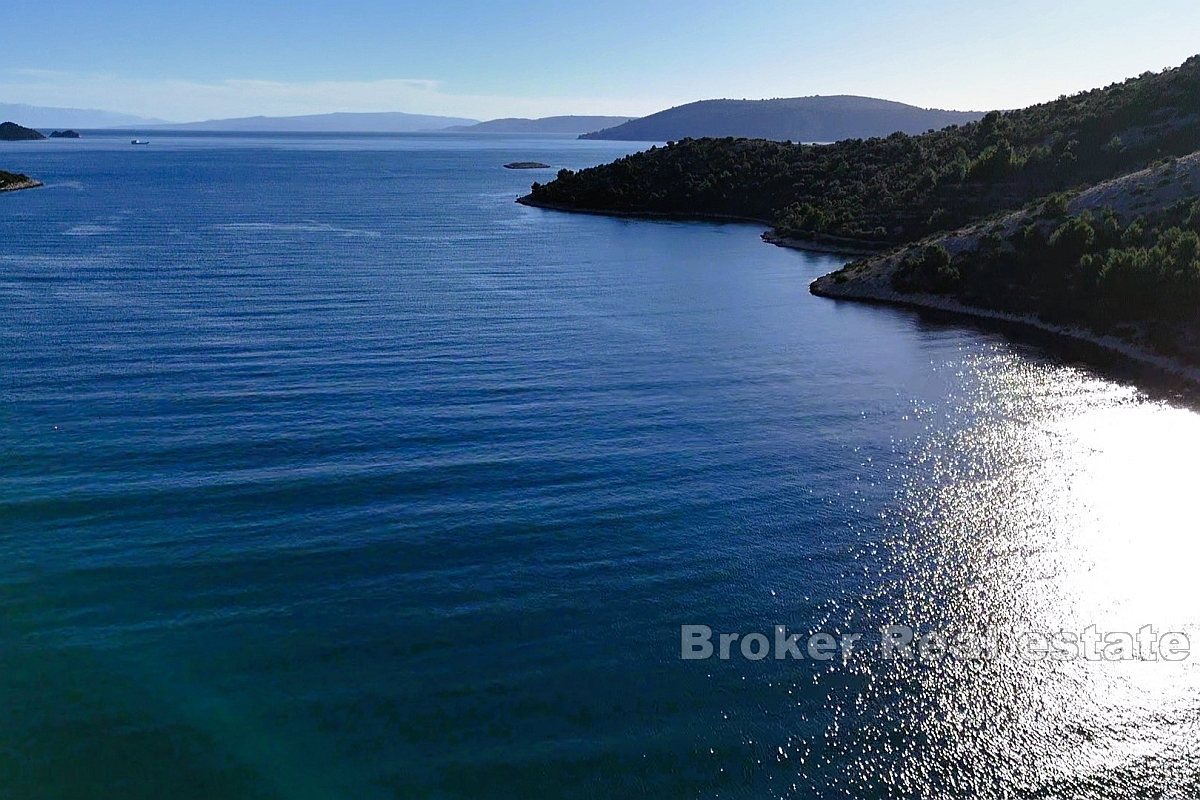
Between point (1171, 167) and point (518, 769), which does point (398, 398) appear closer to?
point (518, 769)

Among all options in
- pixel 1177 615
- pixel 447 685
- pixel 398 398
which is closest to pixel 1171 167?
pixel 1177 615

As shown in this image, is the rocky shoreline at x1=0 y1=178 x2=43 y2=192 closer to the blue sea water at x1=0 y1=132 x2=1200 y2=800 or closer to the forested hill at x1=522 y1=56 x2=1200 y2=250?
the forested hill at x1=522 y1=56 x2=1200 y2=250

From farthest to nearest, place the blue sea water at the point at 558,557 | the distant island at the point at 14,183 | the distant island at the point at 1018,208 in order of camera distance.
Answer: the distant island at the point at 14,183 < the distant island at the point at 1018,208 < the blue sea water at the point at 558,557

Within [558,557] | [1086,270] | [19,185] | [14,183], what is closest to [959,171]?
[1086,270]

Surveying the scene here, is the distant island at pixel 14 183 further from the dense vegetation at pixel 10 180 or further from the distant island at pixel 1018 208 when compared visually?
the distant island at pixel 1018 208

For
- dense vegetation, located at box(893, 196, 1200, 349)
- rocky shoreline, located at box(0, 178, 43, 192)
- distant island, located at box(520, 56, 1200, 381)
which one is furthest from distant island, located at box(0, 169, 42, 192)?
dense vegetation, located at box(893, 196, 1200, 349)

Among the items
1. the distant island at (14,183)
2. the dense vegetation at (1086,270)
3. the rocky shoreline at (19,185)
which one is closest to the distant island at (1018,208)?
the dense vegetation at (1086,270)
